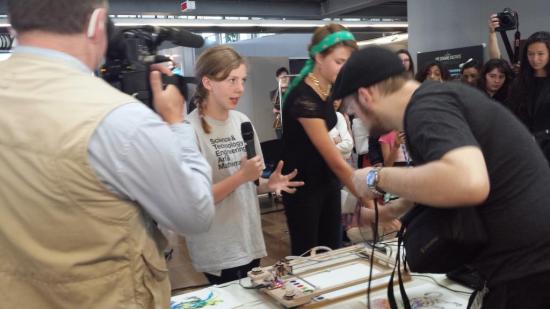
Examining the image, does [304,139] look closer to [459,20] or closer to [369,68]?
[369,68]

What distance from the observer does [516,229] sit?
37.1 inches

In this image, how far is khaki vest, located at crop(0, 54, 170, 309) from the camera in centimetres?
74

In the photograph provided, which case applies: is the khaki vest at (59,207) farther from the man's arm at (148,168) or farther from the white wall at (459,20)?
the white wall at (459,20)

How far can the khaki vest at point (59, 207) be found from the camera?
74 cm

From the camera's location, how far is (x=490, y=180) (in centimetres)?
95

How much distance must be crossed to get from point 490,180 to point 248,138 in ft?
2.93

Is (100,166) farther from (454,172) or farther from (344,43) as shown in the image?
→ (344,43)

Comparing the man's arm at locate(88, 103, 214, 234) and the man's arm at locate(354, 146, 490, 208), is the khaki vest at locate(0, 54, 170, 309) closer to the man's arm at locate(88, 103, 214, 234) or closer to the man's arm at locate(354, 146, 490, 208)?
the man's arm at locate(88, 103, 214, 234)

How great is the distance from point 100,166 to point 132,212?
0.33 feet

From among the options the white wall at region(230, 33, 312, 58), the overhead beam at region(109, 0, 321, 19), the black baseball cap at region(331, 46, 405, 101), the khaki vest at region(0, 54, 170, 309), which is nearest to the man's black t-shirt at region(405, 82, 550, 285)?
the black baseball cap at region(331, 46, 405, 101)

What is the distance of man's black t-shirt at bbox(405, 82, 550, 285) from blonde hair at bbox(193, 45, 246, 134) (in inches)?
32.1

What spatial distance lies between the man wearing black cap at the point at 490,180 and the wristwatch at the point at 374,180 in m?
0.07

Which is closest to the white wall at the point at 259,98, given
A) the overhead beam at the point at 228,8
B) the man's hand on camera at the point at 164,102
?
the overhead beam at the point at 228,8

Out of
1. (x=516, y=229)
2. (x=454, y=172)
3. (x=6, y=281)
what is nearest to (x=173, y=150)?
(x=6, y=281)
